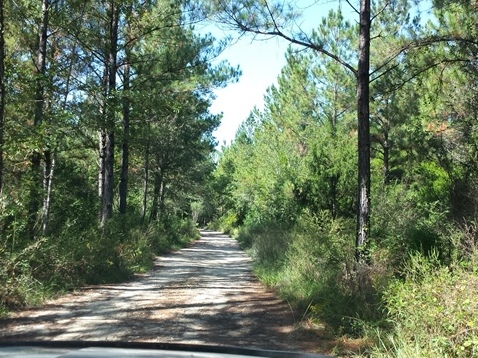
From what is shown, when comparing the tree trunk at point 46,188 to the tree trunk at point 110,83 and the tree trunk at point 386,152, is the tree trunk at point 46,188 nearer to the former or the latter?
the tree trunk at point 110,83

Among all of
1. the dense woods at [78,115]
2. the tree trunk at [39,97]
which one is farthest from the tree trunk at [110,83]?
the tree trunk at [39,97]

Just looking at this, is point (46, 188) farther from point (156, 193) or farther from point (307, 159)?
point (156, 193)

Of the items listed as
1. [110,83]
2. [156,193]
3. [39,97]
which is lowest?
[156,193]

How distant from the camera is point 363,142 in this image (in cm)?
946

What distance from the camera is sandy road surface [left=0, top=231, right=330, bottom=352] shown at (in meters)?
7.36

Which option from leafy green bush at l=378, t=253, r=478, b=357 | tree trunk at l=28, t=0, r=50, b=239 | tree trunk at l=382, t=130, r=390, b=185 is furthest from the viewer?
tree trunk at l=382, t=130, r=390, b=185

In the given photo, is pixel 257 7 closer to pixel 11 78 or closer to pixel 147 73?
pixel 11 78

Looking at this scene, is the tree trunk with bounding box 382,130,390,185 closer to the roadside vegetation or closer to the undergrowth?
the roadside vegetation

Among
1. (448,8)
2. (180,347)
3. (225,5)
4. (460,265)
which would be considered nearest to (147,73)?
(225,5)

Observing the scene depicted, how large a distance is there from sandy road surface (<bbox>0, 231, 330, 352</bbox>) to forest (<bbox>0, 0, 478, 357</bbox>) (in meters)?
0.59

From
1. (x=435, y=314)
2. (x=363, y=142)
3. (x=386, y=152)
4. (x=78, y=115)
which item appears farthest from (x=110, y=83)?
(x=435, y=314)

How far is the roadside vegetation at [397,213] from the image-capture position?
5879 millimetres

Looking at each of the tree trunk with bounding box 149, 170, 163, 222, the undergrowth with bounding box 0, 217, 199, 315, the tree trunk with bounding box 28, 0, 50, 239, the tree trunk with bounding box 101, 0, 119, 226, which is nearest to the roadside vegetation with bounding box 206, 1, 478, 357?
the undergrowth with bounding box 0, 217, 199, 315

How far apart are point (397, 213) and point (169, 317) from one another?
5487mm
